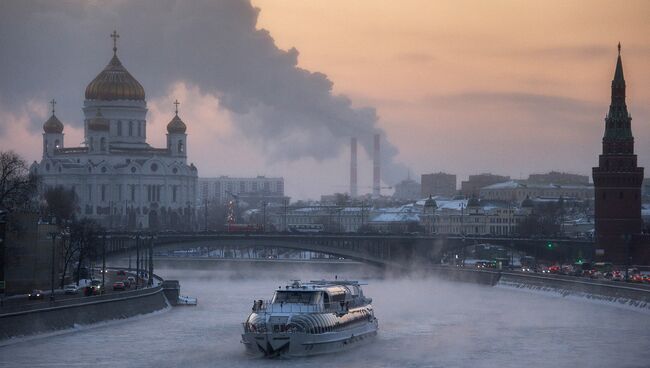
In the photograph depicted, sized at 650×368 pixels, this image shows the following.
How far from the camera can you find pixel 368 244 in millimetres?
135250

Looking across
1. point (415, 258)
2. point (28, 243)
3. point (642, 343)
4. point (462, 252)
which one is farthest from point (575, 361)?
point (462, 252)

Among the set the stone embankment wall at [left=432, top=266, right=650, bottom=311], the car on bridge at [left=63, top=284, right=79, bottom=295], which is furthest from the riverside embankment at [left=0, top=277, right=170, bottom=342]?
the stone embankment wall at [left=432, top=266, right=650, bottom=311]

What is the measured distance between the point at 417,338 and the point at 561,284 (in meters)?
28.2

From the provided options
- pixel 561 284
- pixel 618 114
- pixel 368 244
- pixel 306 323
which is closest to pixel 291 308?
pixel 306 323

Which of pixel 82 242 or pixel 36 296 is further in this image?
pixel 82 242

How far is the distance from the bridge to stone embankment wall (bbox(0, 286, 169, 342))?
3817 cm

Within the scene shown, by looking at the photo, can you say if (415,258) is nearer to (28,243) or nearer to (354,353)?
(28,243)

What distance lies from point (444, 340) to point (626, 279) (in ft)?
87.5

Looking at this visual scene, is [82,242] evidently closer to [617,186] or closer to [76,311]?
[76,311]

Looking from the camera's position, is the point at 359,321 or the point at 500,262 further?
the point at 500,262

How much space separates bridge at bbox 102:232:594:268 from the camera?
424 feet

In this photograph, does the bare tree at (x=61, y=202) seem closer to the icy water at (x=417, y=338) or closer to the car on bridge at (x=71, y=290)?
the icy water at (x=417, y=338)

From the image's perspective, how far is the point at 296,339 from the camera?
67.3 meters

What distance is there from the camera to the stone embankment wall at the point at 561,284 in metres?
90.6
